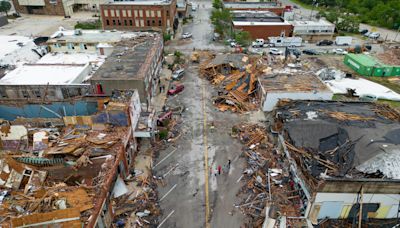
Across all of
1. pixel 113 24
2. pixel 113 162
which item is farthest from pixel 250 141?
pixel 113 24

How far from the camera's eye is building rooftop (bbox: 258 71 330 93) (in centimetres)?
3684

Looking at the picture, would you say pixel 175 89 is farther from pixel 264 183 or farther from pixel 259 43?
pixel 259 43

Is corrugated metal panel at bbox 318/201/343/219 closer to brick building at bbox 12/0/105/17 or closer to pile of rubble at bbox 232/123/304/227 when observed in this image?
pile of rubble at bbox 232/123/304/227

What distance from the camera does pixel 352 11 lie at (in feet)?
304

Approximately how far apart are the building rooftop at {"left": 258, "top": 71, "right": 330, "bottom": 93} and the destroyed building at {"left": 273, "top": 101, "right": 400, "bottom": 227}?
6.96 metres

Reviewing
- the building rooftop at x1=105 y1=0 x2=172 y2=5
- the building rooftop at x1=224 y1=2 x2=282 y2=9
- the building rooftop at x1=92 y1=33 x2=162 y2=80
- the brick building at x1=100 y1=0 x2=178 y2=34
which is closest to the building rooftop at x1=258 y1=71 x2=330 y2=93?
the building rooftop at x1=92 y1=33 x2=162 y2=80

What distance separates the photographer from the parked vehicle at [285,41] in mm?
61531

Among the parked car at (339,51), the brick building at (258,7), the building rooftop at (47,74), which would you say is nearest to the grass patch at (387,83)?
A: the parked car at (339,51)

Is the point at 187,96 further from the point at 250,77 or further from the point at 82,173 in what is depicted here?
the point at 82,173

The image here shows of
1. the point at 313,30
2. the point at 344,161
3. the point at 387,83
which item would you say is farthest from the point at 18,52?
the point at 387,83

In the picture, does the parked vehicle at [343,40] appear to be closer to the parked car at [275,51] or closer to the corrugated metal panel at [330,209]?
the parked car at [275,51]

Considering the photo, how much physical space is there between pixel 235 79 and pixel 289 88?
8.99 meters

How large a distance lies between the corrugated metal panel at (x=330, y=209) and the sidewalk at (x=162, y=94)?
23.9 metres

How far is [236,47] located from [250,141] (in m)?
34.6
